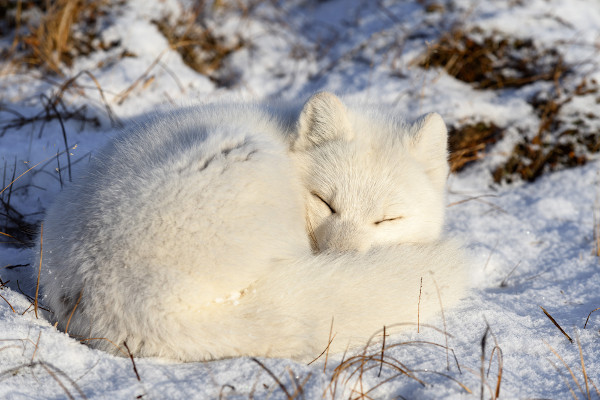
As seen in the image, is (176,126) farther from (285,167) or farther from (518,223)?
(518,223)

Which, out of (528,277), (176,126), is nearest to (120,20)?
(176,126)

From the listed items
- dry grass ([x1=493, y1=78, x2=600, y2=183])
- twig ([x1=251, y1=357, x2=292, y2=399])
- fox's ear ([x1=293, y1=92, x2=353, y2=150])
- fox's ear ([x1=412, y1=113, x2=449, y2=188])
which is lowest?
dry grass ([x1=493, y1=78, x2=600, y2=183])

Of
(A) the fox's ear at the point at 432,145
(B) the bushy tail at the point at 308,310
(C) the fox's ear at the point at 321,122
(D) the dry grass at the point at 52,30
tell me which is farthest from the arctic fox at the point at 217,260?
(D) the dry grass at the point at 52,30

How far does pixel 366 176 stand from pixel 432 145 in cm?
53

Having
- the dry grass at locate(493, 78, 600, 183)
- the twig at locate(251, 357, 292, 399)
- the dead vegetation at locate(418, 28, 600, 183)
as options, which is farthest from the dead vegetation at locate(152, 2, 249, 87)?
the twig at locate(251, 357, 292, 399)

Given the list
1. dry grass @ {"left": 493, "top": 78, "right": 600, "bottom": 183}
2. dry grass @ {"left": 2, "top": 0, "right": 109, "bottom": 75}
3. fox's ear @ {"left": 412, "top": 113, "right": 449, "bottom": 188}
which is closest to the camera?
fox's ear @ {"left": 412, "top": 113, "right": 449, "bottom": 188}

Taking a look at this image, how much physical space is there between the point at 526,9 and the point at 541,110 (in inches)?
52.8

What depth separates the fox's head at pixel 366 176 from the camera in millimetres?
2389

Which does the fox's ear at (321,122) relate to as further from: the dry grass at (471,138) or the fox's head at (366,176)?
the dry grass at (471,138)

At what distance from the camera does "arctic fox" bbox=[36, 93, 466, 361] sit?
1.78m

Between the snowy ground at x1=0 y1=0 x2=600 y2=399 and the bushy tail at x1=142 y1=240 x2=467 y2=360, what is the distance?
7cm

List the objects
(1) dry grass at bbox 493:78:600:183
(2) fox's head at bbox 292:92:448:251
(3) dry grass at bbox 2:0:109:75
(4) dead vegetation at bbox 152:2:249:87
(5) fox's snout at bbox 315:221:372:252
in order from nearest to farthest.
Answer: (5) fox's snout at bbox 315:221:372:252 → (2) fox's head at bbox 292:92:448:251 → (1) dry grass at bbox 493:78:600:183 → (3) dry grass at bbox 2:0:109:75 → (4) dead vegetation at bbox 152:2:249:87

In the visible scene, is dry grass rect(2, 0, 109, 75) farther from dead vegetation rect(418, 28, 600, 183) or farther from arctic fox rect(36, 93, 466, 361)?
dead vegetation rect(418, 28, 600, 183)

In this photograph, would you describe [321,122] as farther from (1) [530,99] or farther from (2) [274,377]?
(1) [530,99]
